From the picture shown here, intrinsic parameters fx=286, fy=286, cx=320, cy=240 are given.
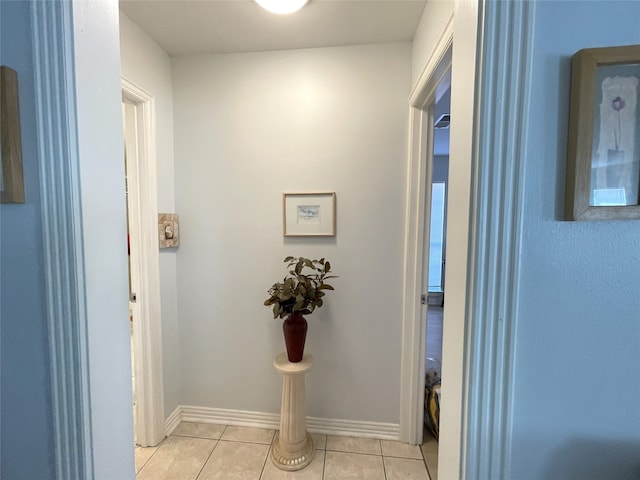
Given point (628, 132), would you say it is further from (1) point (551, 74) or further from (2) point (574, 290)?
(2) point (574, 290)

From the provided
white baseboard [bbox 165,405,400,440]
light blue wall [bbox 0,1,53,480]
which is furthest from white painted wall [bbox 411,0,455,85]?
white baseboard [bbox 165,405,400,440]

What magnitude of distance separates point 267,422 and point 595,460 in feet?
5.81

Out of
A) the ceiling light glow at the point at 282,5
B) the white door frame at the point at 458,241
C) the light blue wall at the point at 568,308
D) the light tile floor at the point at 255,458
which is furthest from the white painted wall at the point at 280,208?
the light blue wall at the point at 568,308

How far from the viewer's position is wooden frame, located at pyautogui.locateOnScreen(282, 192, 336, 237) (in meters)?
1.75

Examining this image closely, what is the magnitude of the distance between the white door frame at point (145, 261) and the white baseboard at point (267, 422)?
0.23 metres

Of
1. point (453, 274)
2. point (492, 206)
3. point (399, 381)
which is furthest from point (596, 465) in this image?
point (399, 381)

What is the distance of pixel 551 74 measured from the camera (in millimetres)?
563

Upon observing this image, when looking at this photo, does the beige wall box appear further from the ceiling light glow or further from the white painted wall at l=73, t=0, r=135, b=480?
the ceiling light glow

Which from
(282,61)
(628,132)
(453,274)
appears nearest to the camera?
(628,132)

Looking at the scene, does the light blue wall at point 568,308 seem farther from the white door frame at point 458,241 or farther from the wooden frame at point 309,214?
the wooden frame at point 309,214

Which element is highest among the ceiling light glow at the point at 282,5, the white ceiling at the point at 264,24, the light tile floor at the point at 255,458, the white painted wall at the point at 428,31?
the white ceiling at the point at 264,24

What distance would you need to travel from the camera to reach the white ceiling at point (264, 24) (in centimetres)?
137

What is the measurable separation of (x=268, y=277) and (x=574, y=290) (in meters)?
1.51

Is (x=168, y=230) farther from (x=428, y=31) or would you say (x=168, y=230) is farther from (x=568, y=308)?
(x=568, y=308)
